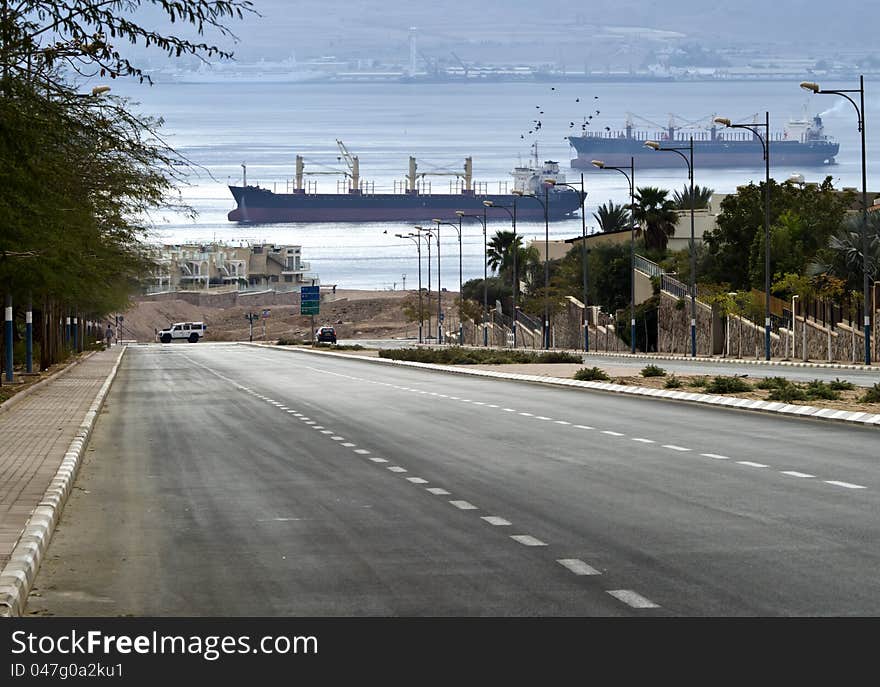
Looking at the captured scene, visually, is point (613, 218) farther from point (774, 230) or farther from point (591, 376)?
point (591, 376)

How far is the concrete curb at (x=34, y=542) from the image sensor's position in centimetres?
948

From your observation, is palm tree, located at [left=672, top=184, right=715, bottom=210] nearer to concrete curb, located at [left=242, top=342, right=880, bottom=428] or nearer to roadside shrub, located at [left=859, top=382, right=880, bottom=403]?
concrete curb, located at [left=242, top=342, right=880, bottom=428]

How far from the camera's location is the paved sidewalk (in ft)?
44.2

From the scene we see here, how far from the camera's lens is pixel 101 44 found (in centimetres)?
1594

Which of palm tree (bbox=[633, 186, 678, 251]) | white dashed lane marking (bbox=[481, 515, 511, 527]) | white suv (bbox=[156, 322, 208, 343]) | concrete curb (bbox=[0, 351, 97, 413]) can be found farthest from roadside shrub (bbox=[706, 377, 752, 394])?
white suv (bbox=[156, 322, 208, 343])

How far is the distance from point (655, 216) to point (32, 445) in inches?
3464

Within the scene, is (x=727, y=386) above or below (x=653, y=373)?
above

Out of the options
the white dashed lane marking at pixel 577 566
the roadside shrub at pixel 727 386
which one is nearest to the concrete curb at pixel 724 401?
the roadside shrub at pixel 727 386

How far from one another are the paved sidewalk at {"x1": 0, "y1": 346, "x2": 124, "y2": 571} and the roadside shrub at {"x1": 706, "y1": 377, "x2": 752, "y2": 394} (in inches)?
520

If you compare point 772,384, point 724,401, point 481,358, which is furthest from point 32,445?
point 481,358

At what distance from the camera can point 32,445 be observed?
2133 centimetres

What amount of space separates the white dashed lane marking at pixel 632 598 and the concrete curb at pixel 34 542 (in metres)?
3.64

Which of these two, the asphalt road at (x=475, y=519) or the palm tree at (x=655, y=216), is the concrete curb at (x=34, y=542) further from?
the palm tree at (x=655, y=216)
